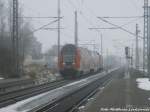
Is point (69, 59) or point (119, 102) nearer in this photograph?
point (119, 102)

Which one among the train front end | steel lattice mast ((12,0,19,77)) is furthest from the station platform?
the train front end

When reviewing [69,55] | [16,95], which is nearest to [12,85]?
[16,95]

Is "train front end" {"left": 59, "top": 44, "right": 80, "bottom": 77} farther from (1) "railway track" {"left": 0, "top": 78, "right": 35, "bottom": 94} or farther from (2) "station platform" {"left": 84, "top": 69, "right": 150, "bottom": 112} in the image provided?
(2) "station platform" {"left": 84, "top": 69, "right": 150, "bottom": 112}

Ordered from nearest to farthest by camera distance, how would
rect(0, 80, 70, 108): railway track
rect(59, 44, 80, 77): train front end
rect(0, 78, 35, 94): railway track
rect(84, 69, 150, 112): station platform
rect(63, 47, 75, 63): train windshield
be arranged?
rect(84, 69, 150, 112): station platform, rect(0, 80, 70, 108): railway track, rect(0, 78, 35, 94): railway track, rect(59, 44, 80, 77): train front end, rect(63, 47, 75, 63): train windshield

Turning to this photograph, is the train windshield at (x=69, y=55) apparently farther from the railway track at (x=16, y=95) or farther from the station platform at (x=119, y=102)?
the station platform at (x=119, y=102)

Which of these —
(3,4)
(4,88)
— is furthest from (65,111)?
(3,4)

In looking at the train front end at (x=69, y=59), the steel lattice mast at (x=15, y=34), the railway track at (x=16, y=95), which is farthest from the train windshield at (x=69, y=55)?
the railway track at (x=16, y=95)

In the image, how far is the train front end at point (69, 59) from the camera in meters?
47.7

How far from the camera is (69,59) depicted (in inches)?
1895

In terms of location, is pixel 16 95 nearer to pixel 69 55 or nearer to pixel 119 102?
pixel 119 102

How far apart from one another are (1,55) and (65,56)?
7698mm

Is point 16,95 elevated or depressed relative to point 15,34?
depressed

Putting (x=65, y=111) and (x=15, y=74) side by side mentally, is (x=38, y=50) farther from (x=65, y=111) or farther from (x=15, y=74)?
(x=65, y=111)

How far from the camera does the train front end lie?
4772 cm
